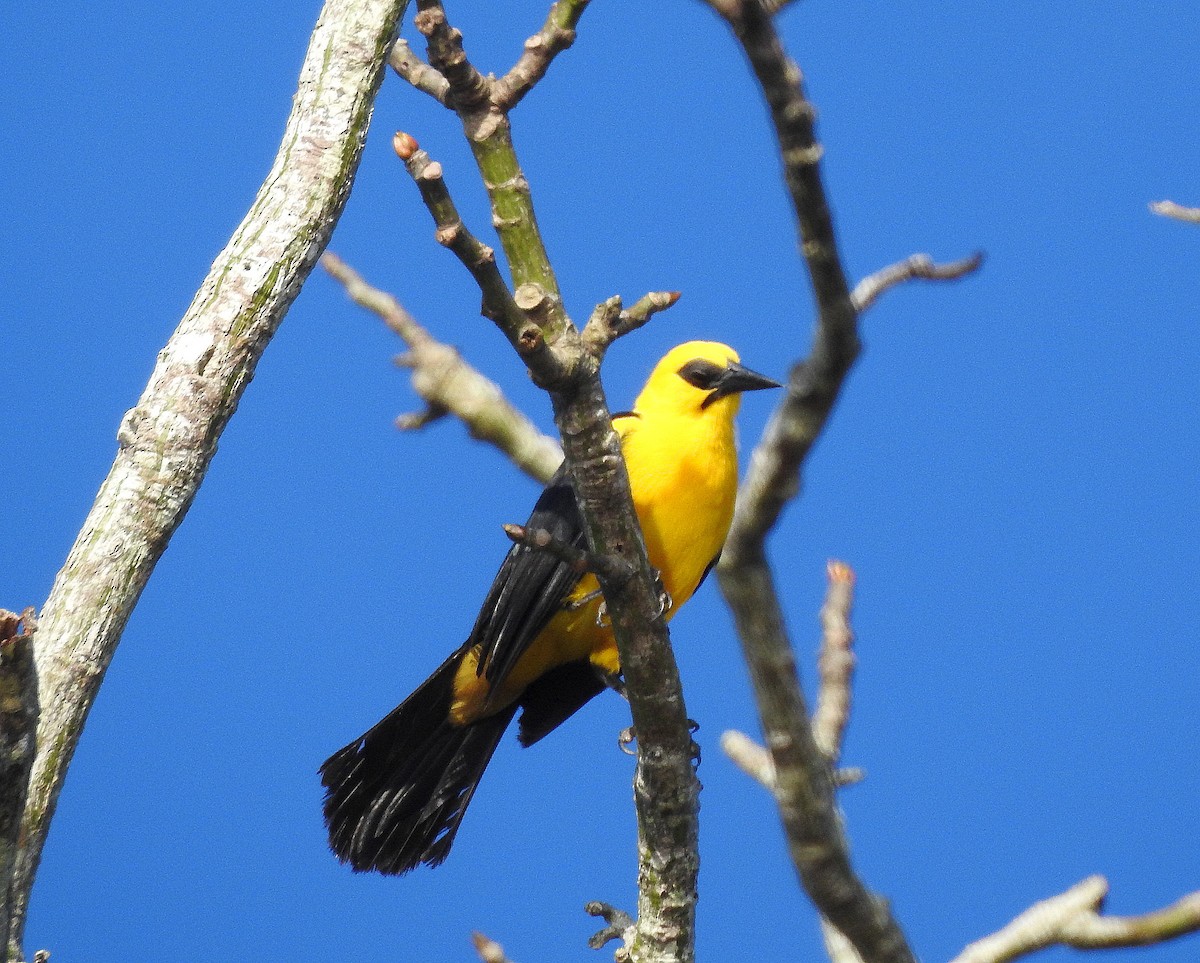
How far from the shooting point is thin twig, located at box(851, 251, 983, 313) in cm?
185

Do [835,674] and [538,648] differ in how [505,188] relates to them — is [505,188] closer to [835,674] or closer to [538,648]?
[835,674]

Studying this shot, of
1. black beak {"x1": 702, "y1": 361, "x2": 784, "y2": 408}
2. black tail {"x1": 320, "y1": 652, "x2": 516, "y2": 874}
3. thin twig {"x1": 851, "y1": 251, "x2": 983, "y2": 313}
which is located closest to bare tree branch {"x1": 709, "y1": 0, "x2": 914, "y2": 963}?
thin twig {"x1": 851, "y1": 251, "x2": 983, "y2": 313}

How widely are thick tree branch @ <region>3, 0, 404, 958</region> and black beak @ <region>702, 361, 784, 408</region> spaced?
1184 millimetres

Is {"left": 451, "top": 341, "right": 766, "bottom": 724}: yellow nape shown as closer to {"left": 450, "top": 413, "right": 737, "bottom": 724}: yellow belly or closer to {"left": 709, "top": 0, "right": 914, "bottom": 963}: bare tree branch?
{"left": 450, "top": 413, "right": 737, "bottom": 724}: yellow belly

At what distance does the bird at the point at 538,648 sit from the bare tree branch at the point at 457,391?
0.19m

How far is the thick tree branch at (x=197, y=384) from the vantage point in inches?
104

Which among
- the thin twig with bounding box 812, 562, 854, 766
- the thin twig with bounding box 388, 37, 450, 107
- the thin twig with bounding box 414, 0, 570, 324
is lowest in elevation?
the thin twig with bounding box 812, 562, 854, 766

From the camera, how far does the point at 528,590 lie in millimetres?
3492

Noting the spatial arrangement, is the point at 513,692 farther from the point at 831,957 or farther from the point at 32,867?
the point at 32,867

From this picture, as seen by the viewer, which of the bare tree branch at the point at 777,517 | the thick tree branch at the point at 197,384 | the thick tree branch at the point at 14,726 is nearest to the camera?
the bare tree branch at the point at 777,517

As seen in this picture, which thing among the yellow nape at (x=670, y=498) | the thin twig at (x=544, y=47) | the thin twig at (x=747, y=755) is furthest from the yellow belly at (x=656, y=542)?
the thin twig at (x=544, y=47)

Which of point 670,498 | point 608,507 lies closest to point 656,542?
point 670,498

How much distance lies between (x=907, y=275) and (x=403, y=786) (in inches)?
97.1

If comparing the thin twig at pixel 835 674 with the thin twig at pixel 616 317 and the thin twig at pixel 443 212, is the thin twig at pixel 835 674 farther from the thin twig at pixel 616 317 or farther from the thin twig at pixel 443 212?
the thin twig at pixel 443 212
